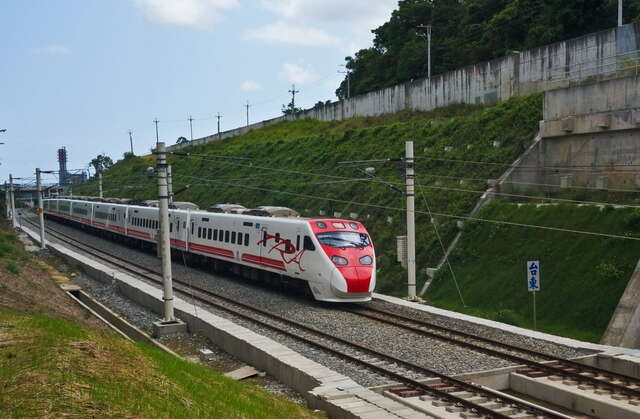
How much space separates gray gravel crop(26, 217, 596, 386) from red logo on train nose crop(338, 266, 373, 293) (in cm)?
89

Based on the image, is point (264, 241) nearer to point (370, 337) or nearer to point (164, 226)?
point (164, 226)

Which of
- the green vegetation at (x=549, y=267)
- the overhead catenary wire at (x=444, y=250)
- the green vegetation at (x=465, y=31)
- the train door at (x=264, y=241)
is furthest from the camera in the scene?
the green vegetation at (x=465, y=31)

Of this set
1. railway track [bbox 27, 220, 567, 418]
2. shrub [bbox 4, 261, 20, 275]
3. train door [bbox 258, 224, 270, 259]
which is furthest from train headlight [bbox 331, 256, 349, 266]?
shrub [bbox 4, 261, 20, 275]

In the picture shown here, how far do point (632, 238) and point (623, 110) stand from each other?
5.62m

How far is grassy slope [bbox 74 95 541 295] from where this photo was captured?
28859 millimetres

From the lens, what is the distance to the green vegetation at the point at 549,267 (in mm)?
19375

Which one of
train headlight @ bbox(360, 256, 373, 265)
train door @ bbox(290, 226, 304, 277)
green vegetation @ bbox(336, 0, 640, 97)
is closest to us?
train headlight @ bbox(360, 256, 373, 265)

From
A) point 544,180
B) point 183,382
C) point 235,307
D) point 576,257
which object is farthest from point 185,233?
point 183,382

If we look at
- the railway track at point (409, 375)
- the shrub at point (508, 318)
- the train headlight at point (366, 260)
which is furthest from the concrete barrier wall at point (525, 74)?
the railway track at point (409, 375)

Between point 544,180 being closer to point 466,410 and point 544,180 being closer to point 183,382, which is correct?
point 466,410

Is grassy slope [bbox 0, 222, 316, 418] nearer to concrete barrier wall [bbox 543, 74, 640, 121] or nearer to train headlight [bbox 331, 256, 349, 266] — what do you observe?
train headlight [bbox 331, 256, 349, 266]

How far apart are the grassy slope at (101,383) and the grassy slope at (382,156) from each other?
16006mm

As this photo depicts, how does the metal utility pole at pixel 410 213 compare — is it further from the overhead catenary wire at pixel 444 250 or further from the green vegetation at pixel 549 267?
the overhead catenary wire at pixel 444 250

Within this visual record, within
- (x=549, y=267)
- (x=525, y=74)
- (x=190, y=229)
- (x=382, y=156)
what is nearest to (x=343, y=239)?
(x=549, y=267)
